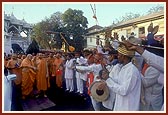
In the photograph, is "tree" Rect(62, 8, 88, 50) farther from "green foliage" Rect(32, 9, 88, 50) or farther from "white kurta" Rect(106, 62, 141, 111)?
"white kurta" Rect(106, 62, 141, 111)

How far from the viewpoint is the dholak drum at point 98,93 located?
14.6 ft

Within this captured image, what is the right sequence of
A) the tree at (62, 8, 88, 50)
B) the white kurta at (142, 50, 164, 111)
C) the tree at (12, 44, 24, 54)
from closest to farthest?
the white kurta at (142, 50, 164, 111)
the tree at (12, 44, 24, 54)
the tree at (62, 8, 88, 50)

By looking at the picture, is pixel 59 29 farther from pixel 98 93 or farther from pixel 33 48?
pixel 98 93

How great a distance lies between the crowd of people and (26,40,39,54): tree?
0.26 feet

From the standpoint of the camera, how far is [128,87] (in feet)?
12.7

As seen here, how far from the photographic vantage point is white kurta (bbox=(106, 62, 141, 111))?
3.87 meters


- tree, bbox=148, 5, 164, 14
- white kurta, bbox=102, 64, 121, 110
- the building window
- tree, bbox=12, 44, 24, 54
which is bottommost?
white kurta, bbox=102, 64, 121, 110

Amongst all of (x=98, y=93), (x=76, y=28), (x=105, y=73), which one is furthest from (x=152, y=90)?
(x=76, y=28)

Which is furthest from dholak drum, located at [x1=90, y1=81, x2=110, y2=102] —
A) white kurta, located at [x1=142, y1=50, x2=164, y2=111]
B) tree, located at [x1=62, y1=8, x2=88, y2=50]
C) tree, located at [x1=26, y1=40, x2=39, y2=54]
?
tree, located at [x1=26, y1=40, x2=39, y2=54]

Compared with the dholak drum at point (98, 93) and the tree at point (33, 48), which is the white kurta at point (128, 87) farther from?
the tree at point (33, 48)

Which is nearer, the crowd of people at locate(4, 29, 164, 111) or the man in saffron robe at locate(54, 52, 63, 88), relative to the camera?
the crowd of people at locate(4, 29, 164, 111)

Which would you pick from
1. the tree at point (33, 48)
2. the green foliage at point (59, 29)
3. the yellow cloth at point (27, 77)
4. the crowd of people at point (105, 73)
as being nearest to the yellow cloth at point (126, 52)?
the crowd of people at point (105, 73)

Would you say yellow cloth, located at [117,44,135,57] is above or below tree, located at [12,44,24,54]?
below

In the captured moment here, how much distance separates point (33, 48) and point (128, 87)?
73.6 inches
